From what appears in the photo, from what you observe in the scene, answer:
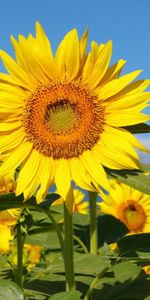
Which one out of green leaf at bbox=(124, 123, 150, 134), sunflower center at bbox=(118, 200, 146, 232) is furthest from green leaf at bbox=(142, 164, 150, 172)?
sunflower center at bbox=(118, 200, 146, 232)

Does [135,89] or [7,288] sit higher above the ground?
[135,89]

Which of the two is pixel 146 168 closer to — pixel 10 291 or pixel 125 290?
pixel 125 290

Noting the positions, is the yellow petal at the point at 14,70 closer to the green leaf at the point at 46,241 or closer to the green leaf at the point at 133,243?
the green leaf at the point at 133,243

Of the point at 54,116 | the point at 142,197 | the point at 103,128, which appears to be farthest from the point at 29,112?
the point at 142,197

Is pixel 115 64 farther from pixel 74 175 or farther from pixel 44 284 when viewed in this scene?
pixel 44 284

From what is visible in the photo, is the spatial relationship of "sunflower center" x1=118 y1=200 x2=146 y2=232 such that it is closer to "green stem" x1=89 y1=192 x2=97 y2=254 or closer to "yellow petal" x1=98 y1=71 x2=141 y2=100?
"green stem" x1=89 y1=192 x2=97 y2=254

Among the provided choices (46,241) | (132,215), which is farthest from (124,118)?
(132,215)

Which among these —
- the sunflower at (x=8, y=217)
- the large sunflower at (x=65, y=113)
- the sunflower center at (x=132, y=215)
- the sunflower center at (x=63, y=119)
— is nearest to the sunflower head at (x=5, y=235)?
the sunflower at (x=8, y=217)
